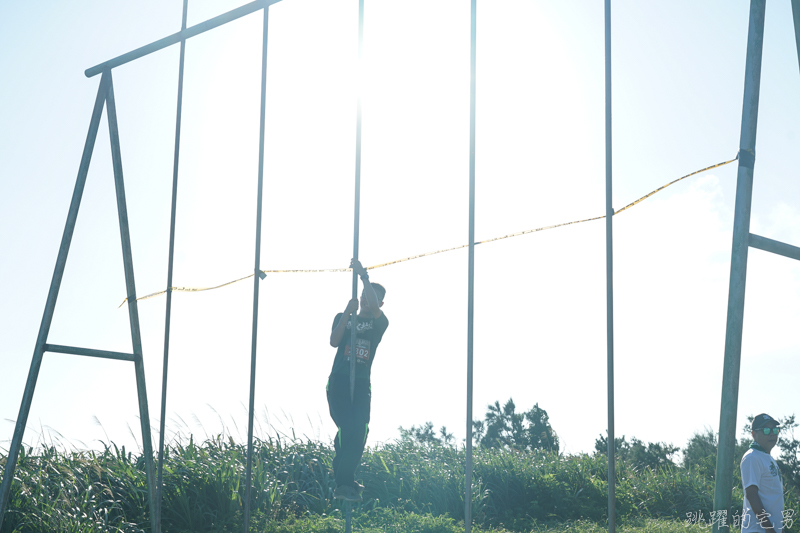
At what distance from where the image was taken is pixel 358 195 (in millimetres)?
4590

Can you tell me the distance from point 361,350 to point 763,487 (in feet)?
9.36

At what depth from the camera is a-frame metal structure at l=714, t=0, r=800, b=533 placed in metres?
3.26

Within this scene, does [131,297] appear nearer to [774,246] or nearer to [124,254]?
[124,254]

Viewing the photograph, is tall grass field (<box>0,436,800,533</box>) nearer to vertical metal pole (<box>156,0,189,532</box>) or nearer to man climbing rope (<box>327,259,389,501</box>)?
vertical metal pole (<box>156,0,189,532</box>)

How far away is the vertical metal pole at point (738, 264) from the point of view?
326cm

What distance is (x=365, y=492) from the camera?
7.54 meters

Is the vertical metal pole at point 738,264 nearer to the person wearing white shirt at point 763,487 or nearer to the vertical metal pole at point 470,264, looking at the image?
the person wearing white shirt at point 763,487

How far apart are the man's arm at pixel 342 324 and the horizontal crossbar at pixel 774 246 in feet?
8.11

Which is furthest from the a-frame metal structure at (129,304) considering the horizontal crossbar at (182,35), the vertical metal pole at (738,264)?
the vertical metal pole at (738,264)

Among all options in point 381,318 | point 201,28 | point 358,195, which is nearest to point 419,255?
point 381,318

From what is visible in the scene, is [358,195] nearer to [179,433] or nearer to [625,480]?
[179,433]

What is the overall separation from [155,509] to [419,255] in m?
2.97

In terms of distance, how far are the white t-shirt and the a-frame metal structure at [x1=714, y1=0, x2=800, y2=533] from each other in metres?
1.13

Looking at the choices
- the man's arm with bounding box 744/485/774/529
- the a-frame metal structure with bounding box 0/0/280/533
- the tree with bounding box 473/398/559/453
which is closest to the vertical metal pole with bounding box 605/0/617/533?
the man's arm with bounding box 744/485/774/529
